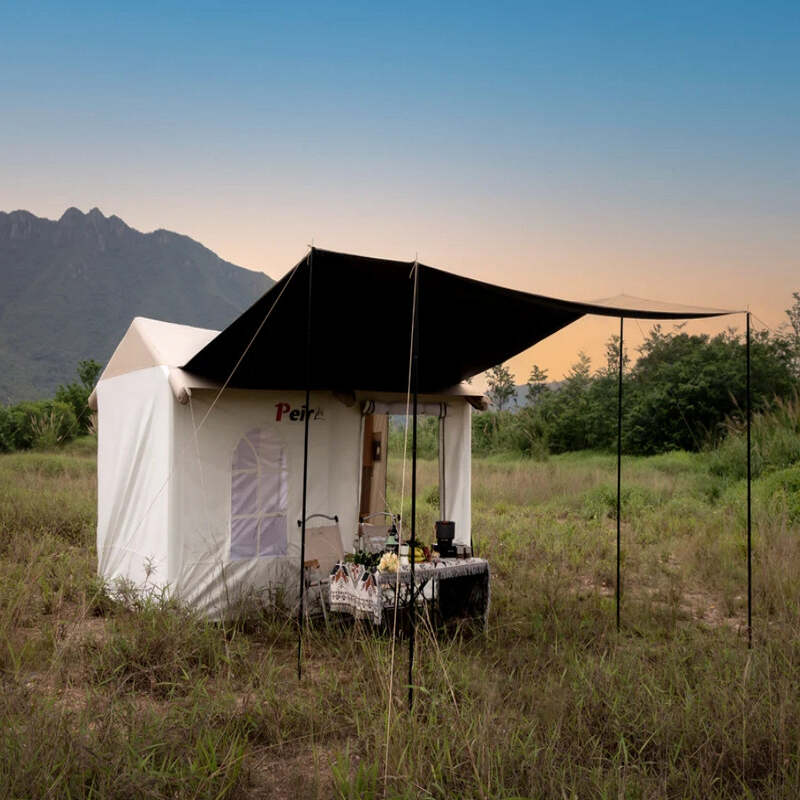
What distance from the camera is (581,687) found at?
3301mm

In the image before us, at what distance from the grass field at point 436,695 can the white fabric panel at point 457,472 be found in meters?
0.65

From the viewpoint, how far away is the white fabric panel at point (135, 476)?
506cm

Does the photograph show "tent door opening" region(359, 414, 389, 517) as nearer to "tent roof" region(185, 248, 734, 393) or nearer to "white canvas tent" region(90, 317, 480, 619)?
"white canvas tent" region(90, 317, 480, 619)

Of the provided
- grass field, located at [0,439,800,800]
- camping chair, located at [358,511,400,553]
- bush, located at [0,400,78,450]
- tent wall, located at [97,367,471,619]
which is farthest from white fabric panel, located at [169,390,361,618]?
bush, located at [0,400,78,450]

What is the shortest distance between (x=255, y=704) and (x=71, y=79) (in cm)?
2145

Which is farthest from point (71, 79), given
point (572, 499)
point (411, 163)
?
point (572, 499)

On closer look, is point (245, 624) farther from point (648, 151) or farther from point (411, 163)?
point (648, 151)

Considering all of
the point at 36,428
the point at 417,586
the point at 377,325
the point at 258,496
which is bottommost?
the point at 417,586

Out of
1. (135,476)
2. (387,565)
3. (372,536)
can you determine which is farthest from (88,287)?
(387,565)

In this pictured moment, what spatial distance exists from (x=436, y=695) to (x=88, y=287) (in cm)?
8818

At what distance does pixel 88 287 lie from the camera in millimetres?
81188

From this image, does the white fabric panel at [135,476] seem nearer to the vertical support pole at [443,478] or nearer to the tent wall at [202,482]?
the tent wall at [202,482]

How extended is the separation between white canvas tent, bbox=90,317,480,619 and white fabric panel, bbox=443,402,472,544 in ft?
0.85

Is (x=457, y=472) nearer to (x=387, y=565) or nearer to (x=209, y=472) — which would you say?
(x=387, y=565)
